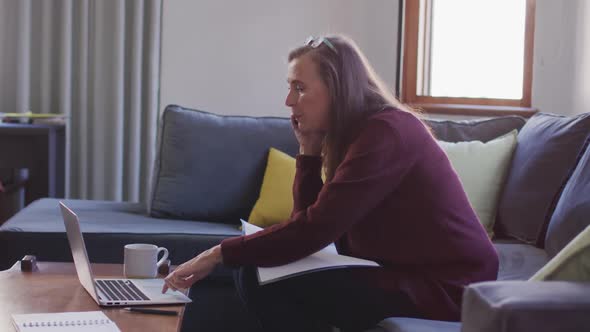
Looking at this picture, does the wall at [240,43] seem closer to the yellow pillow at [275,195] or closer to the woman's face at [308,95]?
the yellow pillow at [275,195]

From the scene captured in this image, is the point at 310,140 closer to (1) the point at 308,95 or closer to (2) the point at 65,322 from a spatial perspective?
(1) the point at 308,95

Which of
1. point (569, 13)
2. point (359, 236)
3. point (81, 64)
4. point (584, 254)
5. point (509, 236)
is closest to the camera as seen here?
point (584, 254)

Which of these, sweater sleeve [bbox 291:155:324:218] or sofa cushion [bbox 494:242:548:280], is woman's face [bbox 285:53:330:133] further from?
sofa cushion [bbox 494:242:548:280]

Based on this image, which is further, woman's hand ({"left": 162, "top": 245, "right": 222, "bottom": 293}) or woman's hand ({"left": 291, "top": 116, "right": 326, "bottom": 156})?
woman's hand ({"left": 291, "top": 116, "right": 326, "bottom": 156})

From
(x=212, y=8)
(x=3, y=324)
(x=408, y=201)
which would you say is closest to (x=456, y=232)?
(x=408, y=201)

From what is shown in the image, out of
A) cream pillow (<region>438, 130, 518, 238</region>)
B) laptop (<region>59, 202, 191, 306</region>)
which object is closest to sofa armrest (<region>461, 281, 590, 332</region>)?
laptop (<region>59, 202, 191, 306</region>)

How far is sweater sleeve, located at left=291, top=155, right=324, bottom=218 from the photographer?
2037mm

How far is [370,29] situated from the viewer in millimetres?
3879

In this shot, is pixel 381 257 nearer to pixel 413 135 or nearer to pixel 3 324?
pixel 413 135

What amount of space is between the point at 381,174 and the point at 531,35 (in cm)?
215

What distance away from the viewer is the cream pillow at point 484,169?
2.63 m

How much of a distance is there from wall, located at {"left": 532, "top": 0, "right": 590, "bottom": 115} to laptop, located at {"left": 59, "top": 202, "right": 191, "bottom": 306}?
6.01 feet

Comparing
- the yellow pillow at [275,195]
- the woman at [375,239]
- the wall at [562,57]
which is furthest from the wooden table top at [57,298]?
the wall at [562,57]

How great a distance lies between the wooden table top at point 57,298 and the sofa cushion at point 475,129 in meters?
1.41
